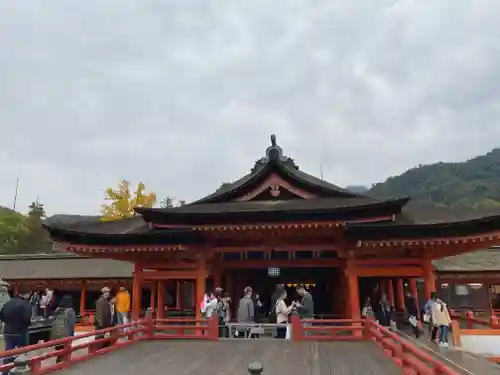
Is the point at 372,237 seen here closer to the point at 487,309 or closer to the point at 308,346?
the point at 308,346

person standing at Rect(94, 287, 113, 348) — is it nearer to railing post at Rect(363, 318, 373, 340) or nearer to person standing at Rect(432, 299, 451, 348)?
railing post at Rect(363, 318, 373, 340)

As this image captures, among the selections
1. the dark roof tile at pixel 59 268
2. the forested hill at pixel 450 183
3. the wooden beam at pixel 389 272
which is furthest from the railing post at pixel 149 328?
the forested hill at pixel 450 183

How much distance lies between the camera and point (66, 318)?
1252cm

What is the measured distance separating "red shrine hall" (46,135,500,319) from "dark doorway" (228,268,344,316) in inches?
36.6

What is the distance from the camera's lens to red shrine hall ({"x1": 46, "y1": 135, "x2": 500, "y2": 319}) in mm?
15109

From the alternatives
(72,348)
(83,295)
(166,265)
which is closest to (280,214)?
(166,265)

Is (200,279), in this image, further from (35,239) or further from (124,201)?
(35,239)

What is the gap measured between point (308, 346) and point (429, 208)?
30.8 feet

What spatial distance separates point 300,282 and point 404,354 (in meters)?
12.0

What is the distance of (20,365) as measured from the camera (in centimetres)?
796

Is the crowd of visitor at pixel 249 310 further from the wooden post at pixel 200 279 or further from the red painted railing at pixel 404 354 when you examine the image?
the red painted railing at pixel 404 354

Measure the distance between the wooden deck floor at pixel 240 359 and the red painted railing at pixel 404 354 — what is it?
24 cm

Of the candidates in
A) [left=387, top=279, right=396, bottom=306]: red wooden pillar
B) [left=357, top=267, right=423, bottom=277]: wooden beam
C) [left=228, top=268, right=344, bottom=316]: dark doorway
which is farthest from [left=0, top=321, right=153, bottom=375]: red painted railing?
[left=387, top=279, right=396, bottom=306]: red wooden pillar

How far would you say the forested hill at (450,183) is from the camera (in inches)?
4469
